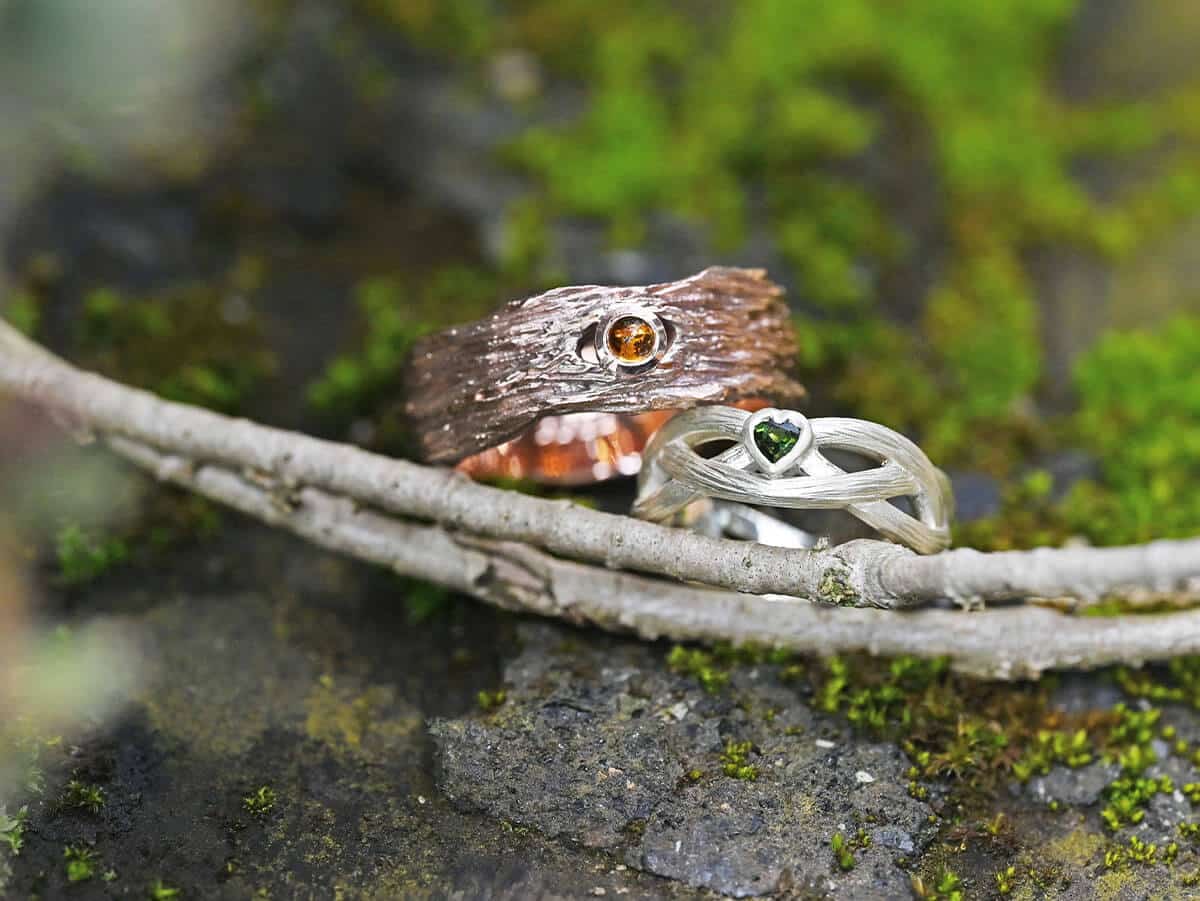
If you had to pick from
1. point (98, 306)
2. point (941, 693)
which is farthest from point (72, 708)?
point (941, 693)

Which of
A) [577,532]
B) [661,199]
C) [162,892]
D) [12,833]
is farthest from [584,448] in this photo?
[12,833]

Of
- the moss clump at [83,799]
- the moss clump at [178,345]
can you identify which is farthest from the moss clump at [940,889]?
the moss clump at [178,345]

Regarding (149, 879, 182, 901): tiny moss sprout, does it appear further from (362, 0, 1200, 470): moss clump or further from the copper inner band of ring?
(362, 0, 1200, 470): moss clump

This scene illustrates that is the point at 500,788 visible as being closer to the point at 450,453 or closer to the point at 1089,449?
the point at 450,453

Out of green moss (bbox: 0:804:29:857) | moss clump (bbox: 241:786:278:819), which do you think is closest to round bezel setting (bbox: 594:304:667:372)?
moss clump (bbox: 241:786:278:819)

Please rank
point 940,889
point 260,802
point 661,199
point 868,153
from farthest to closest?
point 868,153 < point 661,199 < point 260,802 < point 940,889

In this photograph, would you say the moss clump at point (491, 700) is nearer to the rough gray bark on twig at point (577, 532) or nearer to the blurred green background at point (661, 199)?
the rough gray bark on twig at point (577, 532)

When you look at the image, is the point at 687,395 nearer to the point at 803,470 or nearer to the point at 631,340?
the point at 631,340
